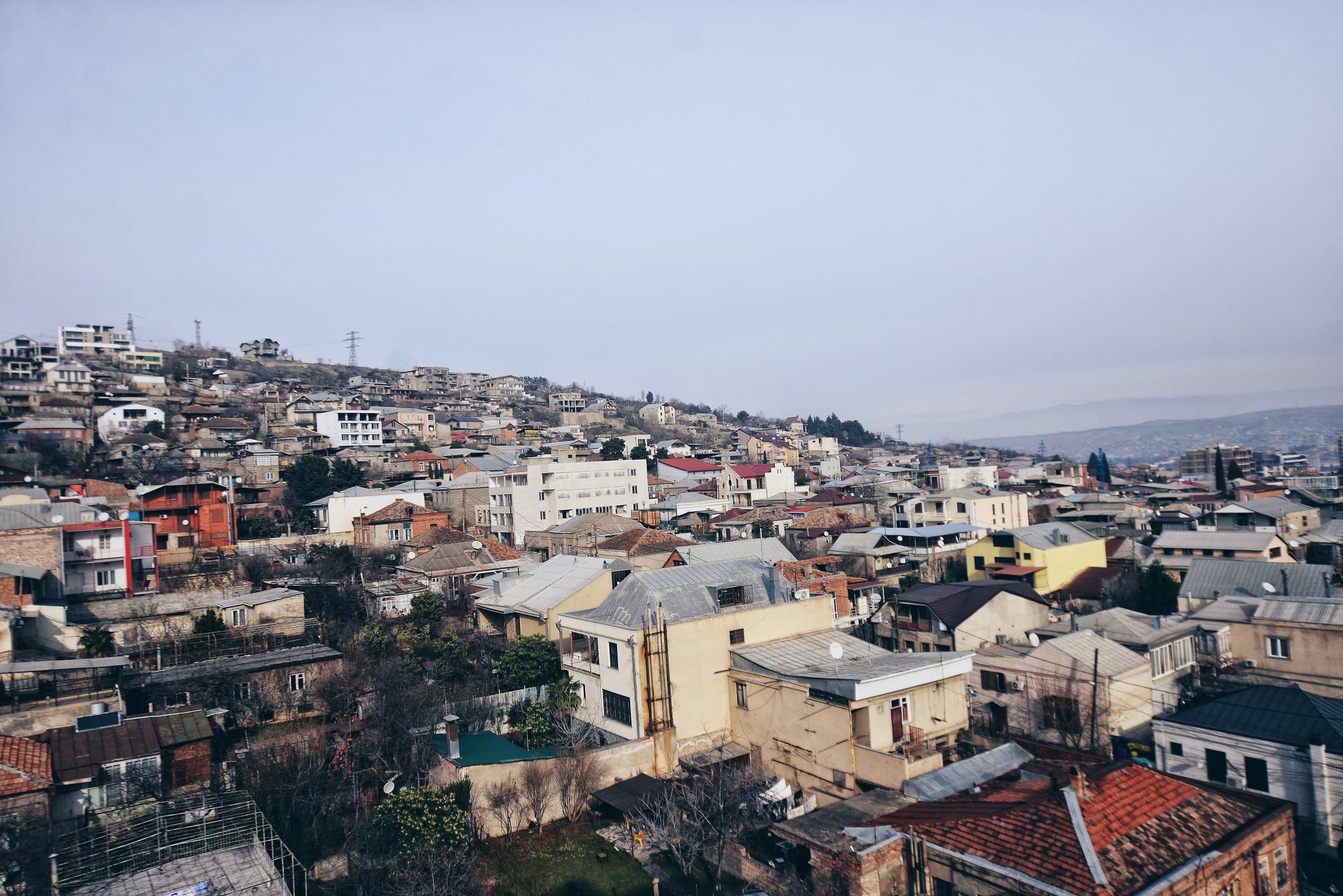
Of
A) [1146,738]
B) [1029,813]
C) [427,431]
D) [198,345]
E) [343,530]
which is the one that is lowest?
[1146,738]

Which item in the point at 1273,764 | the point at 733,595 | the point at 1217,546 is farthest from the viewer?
the point at 1217,546

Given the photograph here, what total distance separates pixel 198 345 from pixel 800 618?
11315 centimetres

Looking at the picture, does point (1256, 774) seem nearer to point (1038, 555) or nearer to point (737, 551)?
point (1038, 555)

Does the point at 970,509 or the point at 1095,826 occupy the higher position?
the point at 970,509

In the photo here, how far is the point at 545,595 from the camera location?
24.1m

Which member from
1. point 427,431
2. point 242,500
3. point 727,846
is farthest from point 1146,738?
point 427,431

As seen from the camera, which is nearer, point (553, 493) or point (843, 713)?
point (843, 713)

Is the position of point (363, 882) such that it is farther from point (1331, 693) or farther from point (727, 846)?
point (1331, 693)

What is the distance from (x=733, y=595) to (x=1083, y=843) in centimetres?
1059

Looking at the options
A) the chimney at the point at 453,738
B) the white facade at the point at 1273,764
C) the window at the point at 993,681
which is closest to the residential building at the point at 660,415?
the window at the point at 993,681

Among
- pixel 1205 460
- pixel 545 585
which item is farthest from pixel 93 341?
pixel 1205 460

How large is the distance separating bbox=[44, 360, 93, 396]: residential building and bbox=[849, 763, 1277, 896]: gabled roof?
7549 cm

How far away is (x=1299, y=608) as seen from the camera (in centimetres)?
1978

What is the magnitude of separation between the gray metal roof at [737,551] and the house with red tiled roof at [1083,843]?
19.0 m
